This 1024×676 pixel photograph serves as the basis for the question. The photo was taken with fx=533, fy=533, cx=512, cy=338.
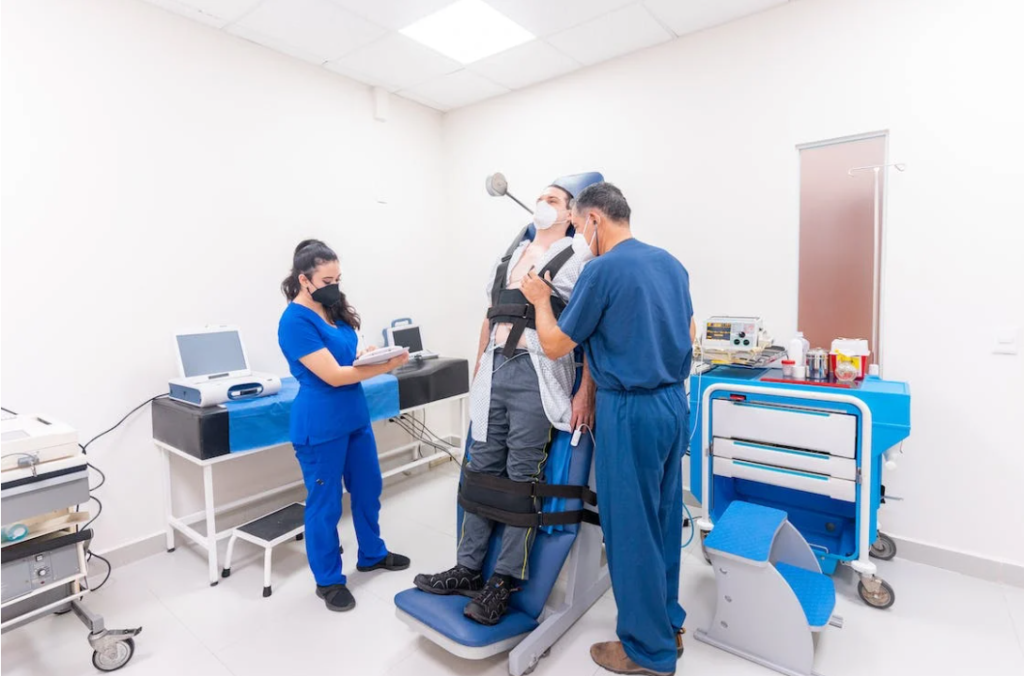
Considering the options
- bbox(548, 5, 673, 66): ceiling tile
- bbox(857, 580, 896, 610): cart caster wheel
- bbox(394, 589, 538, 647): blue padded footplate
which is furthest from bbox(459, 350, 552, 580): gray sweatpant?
bbox(548, 5, 673, 66): ceiling tile

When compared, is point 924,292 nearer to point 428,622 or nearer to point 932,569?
point 932,569

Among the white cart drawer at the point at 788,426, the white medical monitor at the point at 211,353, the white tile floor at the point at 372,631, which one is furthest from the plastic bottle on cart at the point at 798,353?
the white medical monitor at the point at 211,353

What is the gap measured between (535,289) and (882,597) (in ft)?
6.19

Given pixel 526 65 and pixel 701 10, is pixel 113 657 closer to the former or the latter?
pixel 526 65

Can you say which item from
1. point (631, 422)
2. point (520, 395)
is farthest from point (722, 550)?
point (520, 395)

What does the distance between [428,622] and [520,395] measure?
818mm

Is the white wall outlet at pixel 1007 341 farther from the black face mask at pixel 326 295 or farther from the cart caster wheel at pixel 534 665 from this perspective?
the black face mask at pixel 326 295

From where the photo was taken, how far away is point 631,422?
1698 millimetres

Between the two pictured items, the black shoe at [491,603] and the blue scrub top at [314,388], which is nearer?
the black shoe at [491,603]

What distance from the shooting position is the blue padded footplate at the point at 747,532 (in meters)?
1.80

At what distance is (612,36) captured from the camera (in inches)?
116

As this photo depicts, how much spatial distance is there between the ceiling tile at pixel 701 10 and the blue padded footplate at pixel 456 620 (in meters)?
2.80

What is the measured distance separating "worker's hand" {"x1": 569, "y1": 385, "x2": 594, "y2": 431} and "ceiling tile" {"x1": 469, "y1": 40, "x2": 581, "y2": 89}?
2.16 m

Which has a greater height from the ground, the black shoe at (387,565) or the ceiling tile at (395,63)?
the ceiling tile at (395,63)
